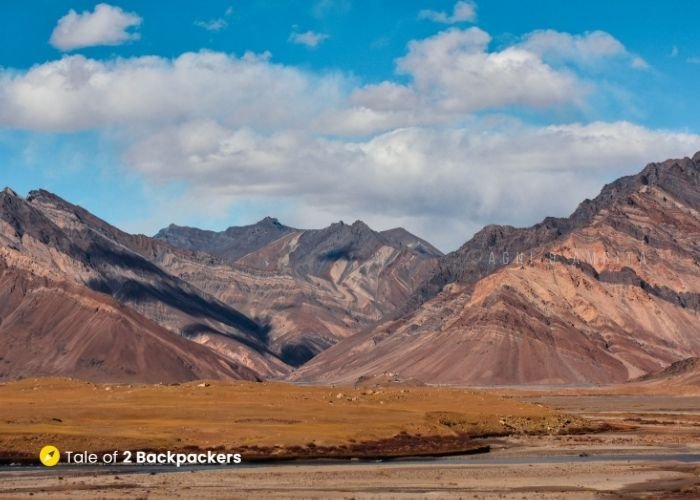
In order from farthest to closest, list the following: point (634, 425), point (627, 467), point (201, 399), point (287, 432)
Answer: point (634, 425) < point (201, 399) < point (287, 432) < point (627, 467)

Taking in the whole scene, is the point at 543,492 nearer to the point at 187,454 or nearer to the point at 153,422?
the point at 187,454

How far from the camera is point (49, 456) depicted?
258ft

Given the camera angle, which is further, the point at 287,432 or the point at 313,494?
the point at 287,432

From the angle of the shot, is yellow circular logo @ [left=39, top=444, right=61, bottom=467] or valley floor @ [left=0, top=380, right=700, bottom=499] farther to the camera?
yellow circular logo @ [left=39, top=444, right=61, bottom=467]

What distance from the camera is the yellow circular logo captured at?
77.6 metres

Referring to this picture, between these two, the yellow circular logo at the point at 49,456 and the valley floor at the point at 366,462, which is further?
the yellow circular logo at the point at 49,456

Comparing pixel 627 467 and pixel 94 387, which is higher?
pixel 94 387

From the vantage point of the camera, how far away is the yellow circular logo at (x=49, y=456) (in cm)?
7756

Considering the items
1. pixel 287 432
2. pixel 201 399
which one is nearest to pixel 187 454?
pixel 287 432

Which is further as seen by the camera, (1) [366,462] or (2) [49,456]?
(1) [366,462]

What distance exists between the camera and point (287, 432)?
95.8 metres

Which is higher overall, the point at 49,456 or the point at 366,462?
the point at 49,456

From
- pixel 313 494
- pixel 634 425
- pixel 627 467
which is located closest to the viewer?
pixel 313 494

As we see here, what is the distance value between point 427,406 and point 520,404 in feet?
49.5
